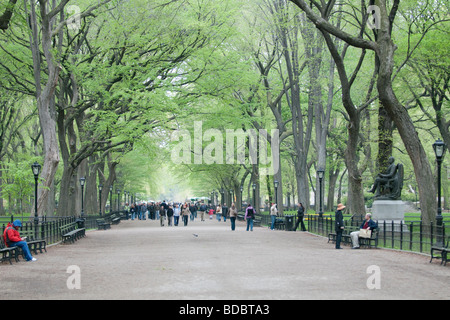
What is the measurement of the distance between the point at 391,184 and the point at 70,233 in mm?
13613

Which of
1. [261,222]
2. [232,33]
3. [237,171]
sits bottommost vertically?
[261,222]

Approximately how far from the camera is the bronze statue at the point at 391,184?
25859 millimetres

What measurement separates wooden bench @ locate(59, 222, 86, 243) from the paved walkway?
17.0 feet

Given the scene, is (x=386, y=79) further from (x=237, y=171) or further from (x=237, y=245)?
(x=237, y=171)

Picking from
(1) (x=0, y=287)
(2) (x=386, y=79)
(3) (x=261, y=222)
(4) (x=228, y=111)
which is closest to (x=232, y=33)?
(4) (x=228, y=111)

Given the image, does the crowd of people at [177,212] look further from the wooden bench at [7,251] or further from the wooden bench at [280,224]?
the wooden bench at [7,251]

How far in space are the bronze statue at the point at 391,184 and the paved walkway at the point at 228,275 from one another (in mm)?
6657

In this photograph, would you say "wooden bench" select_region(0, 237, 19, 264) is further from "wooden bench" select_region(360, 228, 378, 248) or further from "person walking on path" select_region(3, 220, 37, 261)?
"wooden bench" select_region(360, 228, 378, 248)

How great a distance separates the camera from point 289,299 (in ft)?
31.6

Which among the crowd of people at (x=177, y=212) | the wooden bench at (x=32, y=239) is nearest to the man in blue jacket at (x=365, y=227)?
the wooden bench at (x=32, y=239)

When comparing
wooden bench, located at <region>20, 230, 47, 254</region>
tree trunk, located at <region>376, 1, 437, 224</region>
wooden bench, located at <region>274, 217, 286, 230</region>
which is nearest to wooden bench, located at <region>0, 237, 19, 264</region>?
wooden bench, located at <region>20, 230, 47, 254</region>

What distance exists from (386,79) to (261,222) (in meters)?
25.2

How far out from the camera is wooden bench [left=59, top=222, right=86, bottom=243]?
81.0 feet

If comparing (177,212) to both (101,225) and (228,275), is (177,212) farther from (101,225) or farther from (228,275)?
(228,275)
